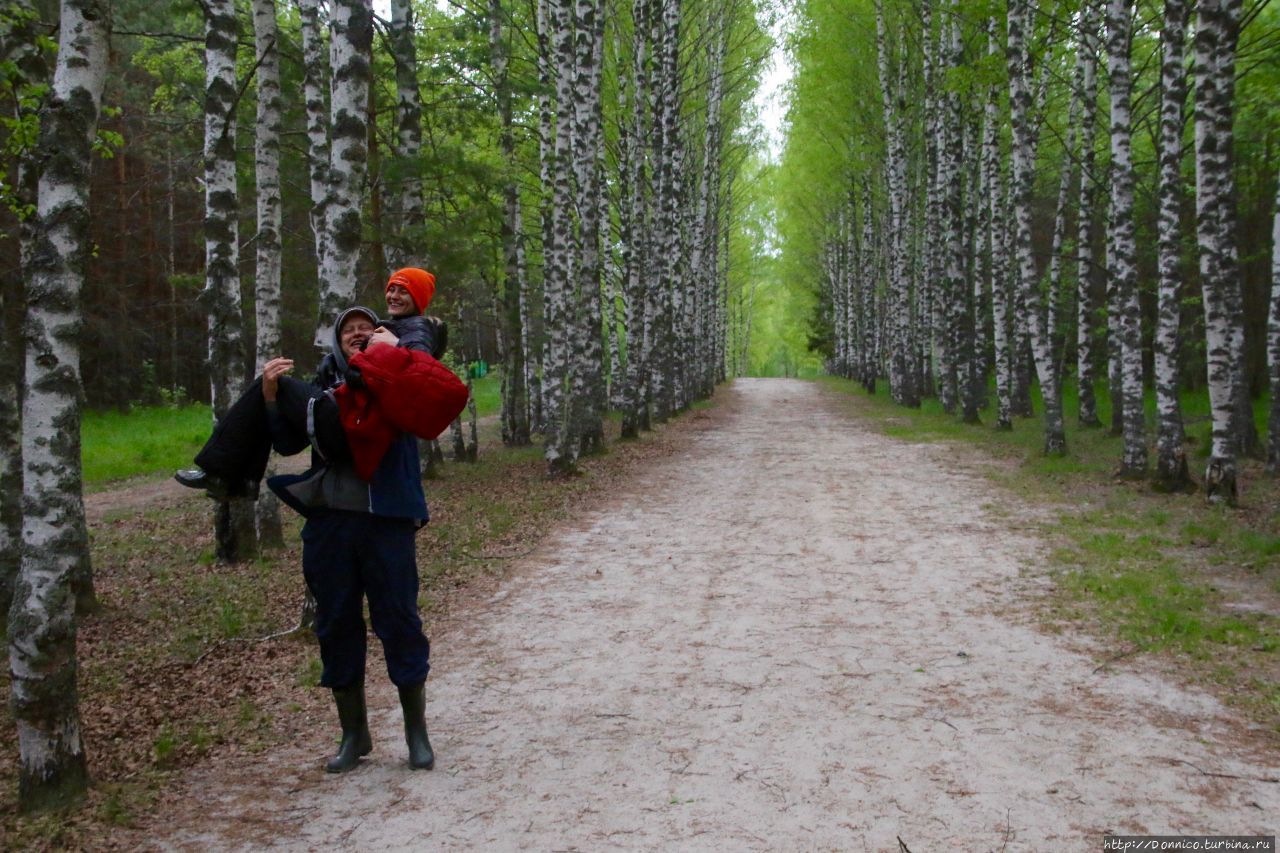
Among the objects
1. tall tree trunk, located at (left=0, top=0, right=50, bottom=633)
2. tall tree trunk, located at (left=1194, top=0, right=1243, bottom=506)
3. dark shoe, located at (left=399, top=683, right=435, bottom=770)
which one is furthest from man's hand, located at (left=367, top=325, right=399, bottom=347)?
tall tree trunk, located at (left=1194, top=0, right=1243, bottom=506)

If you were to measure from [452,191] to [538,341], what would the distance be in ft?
24.6

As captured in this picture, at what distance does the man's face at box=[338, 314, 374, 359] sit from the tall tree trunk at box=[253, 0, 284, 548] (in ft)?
18.1

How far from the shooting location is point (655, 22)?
21.0 meters

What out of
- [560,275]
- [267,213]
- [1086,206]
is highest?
[1086,206]

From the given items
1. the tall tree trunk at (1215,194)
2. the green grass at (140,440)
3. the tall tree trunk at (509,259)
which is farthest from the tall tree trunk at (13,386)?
the tall tree trunk at (1215,194)

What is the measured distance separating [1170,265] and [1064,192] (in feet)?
32.4

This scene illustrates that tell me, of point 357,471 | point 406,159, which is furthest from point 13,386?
point 406,159

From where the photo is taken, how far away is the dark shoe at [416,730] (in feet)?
15.1

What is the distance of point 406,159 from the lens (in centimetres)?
1281

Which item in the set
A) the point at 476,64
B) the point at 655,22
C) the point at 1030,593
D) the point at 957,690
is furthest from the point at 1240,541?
the point at 655,22

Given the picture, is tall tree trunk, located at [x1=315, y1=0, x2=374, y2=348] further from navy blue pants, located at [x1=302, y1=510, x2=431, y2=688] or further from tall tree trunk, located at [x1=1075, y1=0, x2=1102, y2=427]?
tall tree trunk, located at [x1=1075, y1=0, x2=1102, y2=427]

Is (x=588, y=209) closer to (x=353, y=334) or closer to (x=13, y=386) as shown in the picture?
(x=13, y=386)

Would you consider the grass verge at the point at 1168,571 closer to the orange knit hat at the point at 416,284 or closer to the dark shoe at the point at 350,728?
the dark shoe at the point at 350,728

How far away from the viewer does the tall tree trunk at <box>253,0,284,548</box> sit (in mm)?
9734
